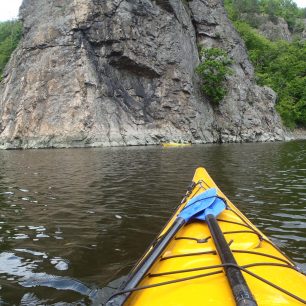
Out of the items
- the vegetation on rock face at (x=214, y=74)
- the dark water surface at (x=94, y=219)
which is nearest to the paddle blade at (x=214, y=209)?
the dark water surface at (x=94, y=219)

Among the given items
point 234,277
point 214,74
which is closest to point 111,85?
point 214,74

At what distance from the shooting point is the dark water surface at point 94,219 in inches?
189

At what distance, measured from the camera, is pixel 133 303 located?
291 cm

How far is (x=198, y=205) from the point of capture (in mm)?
5137

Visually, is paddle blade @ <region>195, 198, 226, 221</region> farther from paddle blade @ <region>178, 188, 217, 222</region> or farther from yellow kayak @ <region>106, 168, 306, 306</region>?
yellow kayak @ <region>106, 168, 306, 306</region>

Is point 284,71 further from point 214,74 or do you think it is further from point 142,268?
point 142,268

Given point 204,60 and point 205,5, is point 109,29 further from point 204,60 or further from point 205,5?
point 205,5

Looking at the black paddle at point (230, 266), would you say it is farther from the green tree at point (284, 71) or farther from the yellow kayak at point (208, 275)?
the green tree at point (284, 71)

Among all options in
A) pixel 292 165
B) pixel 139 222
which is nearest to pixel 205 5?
pixel 292 165

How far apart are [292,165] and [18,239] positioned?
14.2 metres

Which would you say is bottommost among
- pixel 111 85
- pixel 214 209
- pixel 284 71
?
pixel 214 209

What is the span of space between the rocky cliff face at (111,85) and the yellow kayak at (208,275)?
34.0 m

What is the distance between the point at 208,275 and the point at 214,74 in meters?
45.8

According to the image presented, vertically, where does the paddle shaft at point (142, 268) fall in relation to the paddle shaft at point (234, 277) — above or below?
below
